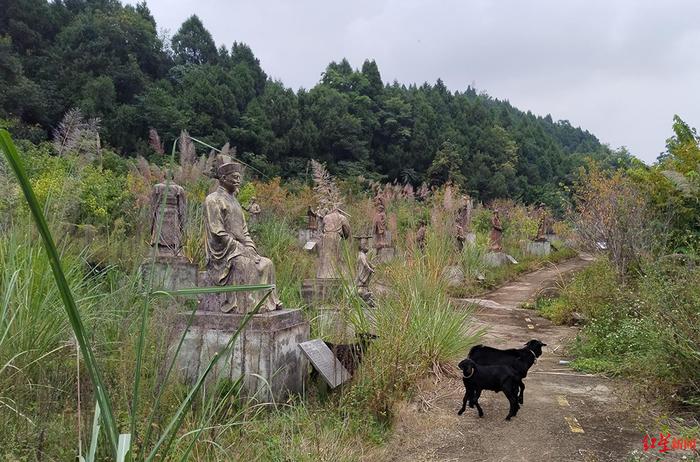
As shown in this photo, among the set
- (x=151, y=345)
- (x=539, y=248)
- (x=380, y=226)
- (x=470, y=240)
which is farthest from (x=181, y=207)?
(x=539, y=248)

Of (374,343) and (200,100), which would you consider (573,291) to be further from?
(200,100)

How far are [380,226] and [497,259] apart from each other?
4.44 meters

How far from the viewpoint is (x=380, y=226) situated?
46.8 ft

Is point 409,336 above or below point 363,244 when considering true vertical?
below

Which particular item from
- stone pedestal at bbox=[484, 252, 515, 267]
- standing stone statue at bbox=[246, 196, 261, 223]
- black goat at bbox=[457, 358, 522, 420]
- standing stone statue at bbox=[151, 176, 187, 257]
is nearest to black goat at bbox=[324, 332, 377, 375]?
black goat at bbox=[457, 358, 522, 420]

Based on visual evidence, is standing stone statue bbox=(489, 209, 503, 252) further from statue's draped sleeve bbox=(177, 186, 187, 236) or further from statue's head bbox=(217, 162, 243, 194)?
statue's head bbox=(217, 162, 243, 194)

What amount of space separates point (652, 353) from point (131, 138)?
26358 mm

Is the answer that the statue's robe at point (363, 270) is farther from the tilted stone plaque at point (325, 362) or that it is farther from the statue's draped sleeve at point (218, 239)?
the statue's draped sleeve at point (218, 239)

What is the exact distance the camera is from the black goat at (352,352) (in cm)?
457

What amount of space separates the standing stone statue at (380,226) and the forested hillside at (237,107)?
882 centimetres

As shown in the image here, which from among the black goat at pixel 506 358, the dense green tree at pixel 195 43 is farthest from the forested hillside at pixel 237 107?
the black goat at pixel 506 358

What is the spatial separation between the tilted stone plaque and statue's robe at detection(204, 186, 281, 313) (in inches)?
19.9

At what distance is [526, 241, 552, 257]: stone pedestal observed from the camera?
2099 centimetres

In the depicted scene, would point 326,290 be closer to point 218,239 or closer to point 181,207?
point 218,239
